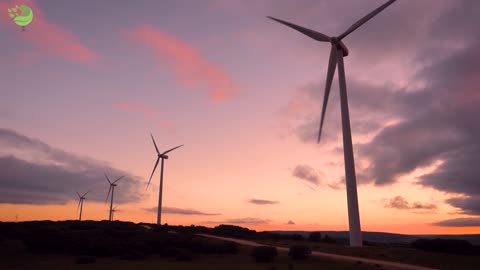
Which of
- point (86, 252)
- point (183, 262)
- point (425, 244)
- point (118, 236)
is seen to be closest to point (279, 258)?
point (183, 262)

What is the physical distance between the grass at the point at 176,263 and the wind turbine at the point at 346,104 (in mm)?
9531

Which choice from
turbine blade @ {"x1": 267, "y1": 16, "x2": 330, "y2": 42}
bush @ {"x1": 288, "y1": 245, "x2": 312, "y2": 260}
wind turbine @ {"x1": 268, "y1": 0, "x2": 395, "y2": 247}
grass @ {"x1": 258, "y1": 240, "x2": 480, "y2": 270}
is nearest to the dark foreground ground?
grass @ {"x1": 258, "y1": 240, "x2": 480, "y2": 270}

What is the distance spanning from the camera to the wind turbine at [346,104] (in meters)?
53.7

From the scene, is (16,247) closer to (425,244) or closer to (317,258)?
(317,258)

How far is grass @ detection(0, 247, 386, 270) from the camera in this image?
140ft

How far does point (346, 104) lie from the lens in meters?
58.6

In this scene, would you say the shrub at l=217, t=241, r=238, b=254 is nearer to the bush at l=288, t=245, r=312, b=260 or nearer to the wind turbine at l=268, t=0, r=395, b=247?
the bush at l=288, t=245, r=312, b=260

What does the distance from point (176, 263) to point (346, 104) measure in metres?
34.5

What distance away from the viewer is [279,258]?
1943 inches

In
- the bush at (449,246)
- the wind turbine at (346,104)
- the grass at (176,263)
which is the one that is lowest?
the grass at (176,263)

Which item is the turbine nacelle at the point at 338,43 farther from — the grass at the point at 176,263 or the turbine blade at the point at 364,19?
the grass at the point at 176,263

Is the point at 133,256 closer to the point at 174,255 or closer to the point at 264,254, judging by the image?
the point at 174,255

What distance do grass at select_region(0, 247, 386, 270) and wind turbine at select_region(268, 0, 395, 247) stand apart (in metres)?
9.53

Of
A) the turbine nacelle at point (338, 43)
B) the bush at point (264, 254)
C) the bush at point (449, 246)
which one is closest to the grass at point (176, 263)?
the bush at point (264, 254)
